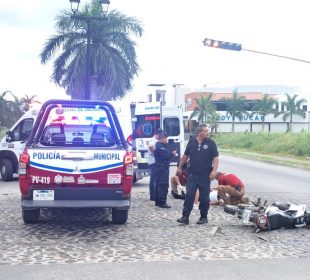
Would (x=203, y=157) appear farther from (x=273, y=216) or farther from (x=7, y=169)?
(x=7, y=169)

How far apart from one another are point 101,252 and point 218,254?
1.52 meters

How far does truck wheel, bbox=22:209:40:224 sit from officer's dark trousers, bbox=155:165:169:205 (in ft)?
9.45

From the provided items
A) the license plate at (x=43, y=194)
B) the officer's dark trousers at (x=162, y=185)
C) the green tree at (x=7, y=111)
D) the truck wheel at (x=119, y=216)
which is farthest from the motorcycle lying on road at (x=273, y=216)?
the green tree at (x=7, y=111)

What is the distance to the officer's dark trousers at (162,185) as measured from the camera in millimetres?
10664

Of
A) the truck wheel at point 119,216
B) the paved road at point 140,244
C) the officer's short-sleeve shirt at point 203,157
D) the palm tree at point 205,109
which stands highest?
the palm tree at point 205,109

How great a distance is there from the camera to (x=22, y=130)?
1520 centimetres

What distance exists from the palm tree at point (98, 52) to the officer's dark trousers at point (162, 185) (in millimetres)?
21005

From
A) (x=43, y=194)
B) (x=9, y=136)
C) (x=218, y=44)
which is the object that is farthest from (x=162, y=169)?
(x=218, y=44)

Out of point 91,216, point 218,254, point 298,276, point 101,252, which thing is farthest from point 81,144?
point 298,276

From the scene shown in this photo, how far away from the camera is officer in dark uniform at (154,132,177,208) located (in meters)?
10.7

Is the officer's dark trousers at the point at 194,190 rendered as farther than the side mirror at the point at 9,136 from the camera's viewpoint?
No

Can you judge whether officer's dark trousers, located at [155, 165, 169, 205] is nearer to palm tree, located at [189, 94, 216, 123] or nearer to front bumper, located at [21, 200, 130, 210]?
front bumper, located at [21, 200, 130, 210]

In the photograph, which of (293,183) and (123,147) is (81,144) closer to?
(123,147)

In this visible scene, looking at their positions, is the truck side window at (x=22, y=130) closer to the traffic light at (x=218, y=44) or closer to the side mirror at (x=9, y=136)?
the side mirror at (x=9, y=136)
